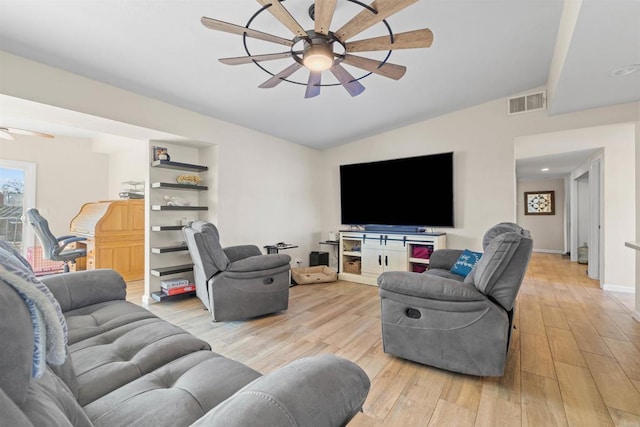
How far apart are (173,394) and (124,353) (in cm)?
52

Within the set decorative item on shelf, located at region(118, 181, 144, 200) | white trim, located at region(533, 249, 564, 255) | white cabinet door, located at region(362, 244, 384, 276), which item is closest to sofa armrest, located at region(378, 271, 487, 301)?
white cabinet door, located at region(362, 244, 384, 276)

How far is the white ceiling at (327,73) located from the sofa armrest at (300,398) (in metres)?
2.33

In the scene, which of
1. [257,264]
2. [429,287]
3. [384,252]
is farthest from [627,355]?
[257,264]

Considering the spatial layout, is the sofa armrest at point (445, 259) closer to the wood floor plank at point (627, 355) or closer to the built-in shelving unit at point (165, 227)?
the wood floor plank at point (627, 355)

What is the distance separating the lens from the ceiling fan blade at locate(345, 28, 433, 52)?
175 centimetres

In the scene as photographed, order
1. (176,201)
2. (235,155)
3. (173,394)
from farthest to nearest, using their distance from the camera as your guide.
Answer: (235,155), (176,201), (173,394)

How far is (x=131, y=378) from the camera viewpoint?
116cm

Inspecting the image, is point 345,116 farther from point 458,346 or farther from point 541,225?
point 541,225

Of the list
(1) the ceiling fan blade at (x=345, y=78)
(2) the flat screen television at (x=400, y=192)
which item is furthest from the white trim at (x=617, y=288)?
(1) the ceiling fan blade at (x=345, y=78)

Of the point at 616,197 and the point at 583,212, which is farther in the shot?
the point at 583,212

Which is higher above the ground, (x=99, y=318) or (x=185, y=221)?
(x=185, y=221)

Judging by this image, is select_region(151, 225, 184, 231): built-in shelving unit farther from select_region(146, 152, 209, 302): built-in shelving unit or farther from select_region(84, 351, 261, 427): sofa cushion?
select_region(84, 351, 261, 427): sofa cushion

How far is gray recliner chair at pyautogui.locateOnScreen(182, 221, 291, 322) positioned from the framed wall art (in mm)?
8538

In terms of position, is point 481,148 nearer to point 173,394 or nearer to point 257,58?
point 257,58
